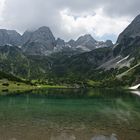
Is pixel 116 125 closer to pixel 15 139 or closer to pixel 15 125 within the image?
pixel 15 125

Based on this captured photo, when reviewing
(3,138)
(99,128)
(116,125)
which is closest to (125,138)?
(99,128)

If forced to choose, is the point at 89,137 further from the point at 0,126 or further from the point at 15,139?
the point at 0,126

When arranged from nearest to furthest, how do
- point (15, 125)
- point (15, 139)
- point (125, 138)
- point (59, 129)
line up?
point (15, 139) → point (125, 138) → point (59, 129) → point (15, 125)

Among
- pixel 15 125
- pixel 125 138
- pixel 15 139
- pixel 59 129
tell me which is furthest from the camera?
pixel 15 125

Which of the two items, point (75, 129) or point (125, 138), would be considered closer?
point (125, 138)

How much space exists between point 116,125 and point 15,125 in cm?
1702

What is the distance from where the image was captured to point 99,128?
45812 mm

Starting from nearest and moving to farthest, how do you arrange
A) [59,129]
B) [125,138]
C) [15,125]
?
[125,138], [59,129], [15,125]

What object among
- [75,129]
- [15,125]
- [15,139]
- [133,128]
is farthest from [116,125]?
[15,139]

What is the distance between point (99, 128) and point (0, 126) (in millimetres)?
15567

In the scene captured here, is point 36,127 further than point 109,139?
Yes

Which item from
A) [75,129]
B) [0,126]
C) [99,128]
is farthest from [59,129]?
[0,126]

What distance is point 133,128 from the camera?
152 ft

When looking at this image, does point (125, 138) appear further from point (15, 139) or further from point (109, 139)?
point (15, 139)
